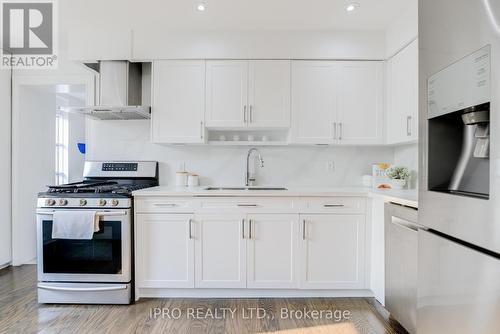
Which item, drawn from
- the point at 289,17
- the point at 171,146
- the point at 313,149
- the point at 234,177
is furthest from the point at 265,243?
the point at 289,17

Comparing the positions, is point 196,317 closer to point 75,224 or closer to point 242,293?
point 242,293

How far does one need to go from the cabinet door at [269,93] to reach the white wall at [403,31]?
93cm

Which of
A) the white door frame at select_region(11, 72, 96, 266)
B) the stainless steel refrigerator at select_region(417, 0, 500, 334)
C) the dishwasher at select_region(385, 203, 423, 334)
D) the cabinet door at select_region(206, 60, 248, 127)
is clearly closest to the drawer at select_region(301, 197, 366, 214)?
the dishwasher at select_region(385, 203, 423, 334)

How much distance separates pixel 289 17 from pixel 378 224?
6.28ft

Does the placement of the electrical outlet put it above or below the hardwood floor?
above

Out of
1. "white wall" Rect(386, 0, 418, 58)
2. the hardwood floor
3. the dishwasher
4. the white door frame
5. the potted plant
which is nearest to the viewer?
the dishwasher

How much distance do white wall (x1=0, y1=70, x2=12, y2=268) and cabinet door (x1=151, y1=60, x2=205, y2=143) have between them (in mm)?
1778

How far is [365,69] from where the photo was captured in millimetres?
2715

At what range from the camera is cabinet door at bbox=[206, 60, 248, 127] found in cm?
270

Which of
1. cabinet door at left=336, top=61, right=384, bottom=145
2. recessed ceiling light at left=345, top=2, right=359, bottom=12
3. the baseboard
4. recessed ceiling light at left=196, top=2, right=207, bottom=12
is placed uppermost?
recessed ceiling light at left=196, top=2, right=207, bottom=12

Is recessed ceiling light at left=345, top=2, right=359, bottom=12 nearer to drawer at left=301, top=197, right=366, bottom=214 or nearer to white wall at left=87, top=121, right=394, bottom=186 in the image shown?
white wall at left=87, top=121, right=394, bottom=186

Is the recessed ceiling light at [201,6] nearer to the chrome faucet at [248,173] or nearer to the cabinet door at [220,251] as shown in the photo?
the chrome faucet at [248,173]

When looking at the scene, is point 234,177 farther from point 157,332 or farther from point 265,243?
point 157,332

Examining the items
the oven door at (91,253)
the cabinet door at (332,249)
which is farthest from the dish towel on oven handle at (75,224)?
the cabinet door at (332,249)
